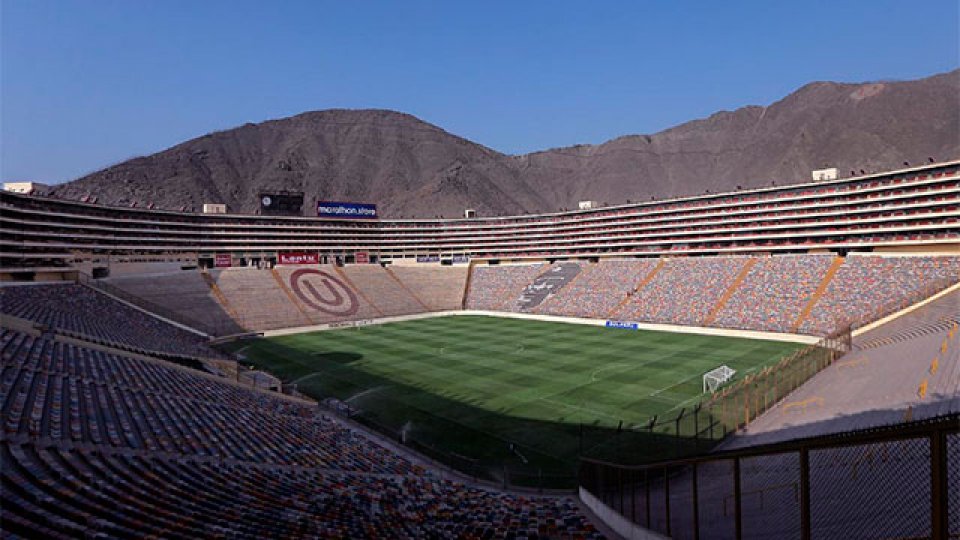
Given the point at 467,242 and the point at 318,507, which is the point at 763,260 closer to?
the point at 467,242

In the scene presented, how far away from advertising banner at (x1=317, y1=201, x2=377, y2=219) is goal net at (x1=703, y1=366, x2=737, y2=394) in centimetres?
6788

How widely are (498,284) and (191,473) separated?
64267mm

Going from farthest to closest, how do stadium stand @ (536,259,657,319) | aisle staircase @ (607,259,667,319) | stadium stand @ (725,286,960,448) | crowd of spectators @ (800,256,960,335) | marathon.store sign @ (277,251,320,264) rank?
1. marathon.store sign @ (277,251,320,264)
2. stadium stand @ (536,259,657,319)
3. aisle staircase @ (607,259,667,319)
4. crowd of spectators @ (800,256,960,335)
5. stadium stand @ (725,286,960,448)

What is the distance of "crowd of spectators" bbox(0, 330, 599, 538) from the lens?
303 inches

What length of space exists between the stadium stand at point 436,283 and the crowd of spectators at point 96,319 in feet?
105

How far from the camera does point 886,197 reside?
50281 mm

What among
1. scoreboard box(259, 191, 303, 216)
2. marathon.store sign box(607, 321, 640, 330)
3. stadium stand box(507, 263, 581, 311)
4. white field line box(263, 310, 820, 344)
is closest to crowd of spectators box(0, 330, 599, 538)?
white field line box(263, 310, 820, 344)

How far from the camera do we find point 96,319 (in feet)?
120

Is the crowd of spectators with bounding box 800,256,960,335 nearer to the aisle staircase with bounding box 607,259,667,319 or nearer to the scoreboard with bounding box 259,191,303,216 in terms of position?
the aisle staircase with bounding box 607,259,667,319

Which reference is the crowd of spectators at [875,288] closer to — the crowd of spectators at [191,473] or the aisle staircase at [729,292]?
the aisle staircase at [729,292]

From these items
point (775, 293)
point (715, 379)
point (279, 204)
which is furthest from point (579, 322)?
point (279, 204)

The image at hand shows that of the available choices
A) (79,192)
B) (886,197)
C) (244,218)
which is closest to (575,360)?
(886,197)

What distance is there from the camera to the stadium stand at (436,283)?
71562 millimetres

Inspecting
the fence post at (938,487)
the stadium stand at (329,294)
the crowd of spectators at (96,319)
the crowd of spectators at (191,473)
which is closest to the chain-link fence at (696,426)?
the crowd of spectators at (191,473)
